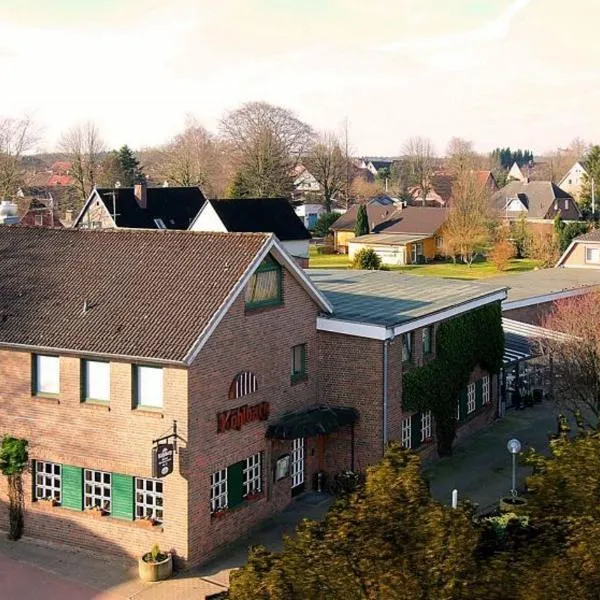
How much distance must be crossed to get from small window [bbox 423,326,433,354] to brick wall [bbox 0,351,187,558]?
9981 millimetres

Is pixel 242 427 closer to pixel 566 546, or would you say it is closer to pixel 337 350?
pixel 337 350

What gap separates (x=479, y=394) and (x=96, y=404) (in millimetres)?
15501

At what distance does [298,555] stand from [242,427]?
39.7 ft

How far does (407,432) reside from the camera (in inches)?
1096

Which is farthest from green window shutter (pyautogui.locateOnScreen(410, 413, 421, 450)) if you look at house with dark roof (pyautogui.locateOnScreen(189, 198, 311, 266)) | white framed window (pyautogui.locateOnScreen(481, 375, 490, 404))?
house with dark roof (pyautogui.locateOnScreen(189, 198, 311, 266))

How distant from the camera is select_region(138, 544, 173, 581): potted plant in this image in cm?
2053

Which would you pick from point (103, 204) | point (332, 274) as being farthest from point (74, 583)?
point (103, 204)

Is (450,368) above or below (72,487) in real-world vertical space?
above

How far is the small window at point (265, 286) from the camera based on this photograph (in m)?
23.1

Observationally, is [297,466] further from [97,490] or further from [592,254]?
[592,254]

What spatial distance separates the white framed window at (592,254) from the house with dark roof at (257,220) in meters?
18.7

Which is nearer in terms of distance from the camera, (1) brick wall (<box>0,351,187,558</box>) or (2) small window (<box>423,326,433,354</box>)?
(1) brick wall (<box>0,351,187,558</box>)

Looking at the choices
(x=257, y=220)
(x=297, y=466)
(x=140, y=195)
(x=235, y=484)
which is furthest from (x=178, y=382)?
(x=140, y=195)

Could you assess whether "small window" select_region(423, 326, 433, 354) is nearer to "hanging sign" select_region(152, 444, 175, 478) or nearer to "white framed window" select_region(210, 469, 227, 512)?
"white framed window" select_region(210, 469, 227, 512)
